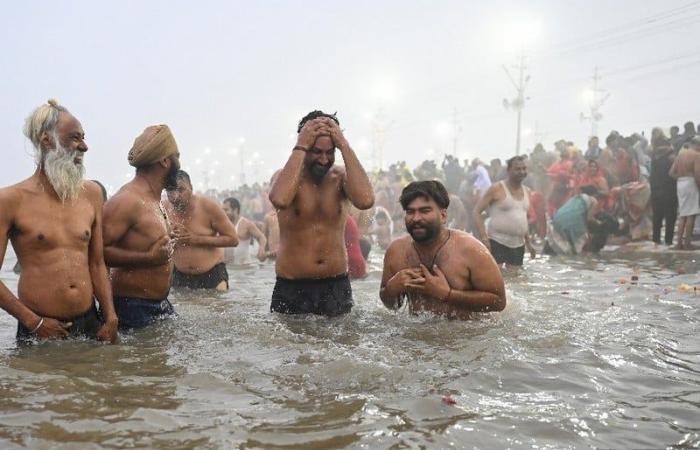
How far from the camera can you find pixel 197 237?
6.23 meters

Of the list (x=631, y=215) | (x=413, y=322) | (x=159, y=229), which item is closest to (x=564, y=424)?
(x=413, y=322)

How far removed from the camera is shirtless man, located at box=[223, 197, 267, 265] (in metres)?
10.0

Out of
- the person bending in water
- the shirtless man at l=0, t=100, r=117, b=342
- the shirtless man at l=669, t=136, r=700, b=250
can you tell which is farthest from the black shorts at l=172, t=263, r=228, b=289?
the shirtless man at l=669, t=136, r=700, b=250

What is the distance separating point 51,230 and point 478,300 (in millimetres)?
2903

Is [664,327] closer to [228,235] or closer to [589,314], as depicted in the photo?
[589,314]

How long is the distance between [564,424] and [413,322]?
2.13 m

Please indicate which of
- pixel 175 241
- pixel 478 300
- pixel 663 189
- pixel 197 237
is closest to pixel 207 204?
pixel 197 237

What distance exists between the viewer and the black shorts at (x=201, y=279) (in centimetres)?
691

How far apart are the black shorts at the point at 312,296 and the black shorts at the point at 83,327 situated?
137 cm

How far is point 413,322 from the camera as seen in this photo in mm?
4812

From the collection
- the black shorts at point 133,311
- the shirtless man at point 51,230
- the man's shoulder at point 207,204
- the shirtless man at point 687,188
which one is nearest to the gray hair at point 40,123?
the shirtless man at point 51,230

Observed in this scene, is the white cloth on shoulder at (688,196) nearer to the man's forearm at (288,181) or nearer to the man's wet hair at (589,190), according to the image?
the man's wet hair at (589,190)

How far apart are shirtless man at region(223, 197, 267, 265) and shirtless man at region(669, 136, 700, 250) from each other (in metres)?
7.49

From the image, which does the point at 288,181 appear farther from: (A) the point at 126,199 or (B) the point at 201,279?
(B) the point at 201,279
